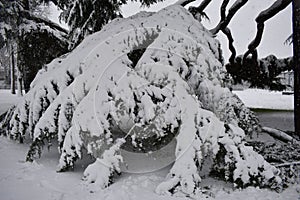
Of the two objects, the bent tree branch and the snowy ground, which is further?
the bent tree branch

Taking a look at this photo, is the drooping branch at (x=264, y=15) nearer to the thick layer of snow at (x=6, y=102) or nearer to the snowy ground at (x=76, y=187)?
the snowy ground at (x=76, y=187)

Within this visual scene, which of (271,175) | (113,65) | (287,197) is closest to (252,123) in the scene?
(271,175)

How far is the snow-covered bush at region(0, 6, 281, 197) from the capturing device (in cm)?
268

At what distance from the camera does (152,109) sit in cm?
279

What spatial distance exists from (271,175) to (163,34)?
1.82 meters

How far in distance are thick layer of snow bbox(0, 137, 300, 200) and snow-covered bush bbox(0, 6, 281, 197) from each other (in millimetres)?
110

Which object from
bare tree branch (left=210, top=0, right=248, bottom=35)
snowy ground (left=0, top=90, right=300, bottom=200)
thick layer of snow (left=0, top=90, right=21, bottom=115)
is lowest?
snowy ground (left=0, top=90, right=300, bottom=200)

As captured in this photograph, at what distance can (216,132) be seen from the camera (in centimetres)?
275

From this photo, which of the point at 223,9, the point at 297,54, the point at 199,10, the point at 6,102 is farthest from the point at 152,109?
the point at 6,102

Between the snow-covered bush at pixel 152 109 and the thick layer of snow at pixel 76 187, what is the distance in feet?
0.36


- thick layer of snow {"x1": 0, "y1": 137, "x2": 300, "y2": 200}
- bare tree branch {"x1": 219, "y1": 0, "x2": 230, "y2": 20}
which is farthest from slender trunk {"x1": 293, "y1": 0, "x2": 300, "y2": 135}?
thick layer of snow {"x1": 0, "y1": 137, "x2": 300, "y2": 200}

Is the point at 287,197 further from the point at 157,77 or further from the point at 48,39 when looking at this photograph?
the point at 48,39

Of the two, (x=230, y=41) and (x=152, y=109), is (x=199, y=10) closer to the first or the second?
(x=230, y=41)

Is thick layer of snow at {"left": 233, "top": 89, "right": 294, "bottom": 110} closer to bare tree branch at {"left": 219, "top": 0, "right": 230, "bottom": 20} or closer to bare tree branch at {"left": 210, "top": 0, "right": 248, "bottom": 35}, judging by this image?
bare tree branch at {"left": 219, "top": 0, "right": 230, "bottom": 20}
